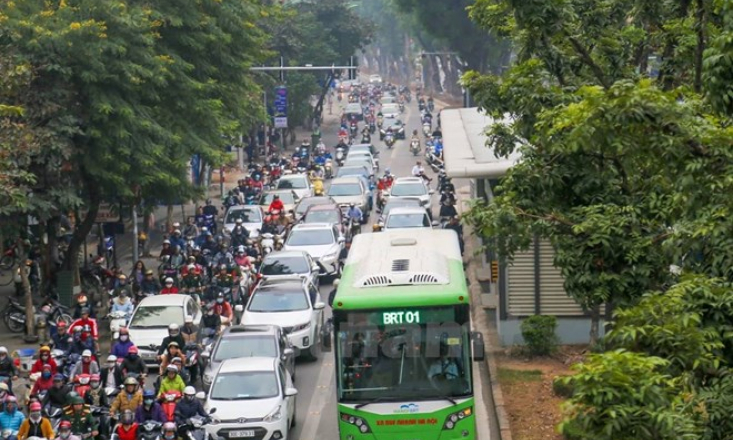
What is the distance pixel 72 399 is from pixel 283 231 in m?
21.8

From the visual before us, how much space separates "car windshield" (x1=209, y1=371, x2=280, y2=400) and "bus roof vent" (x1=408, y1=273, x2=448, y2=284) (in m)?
3.66

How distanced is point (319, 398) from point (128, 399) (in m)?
4.88

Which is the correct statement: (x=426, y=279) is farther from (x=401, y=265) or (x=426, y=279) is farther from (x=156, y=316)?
(x=156, y=316)

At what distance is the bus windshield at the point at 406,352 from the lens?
16.5 meters

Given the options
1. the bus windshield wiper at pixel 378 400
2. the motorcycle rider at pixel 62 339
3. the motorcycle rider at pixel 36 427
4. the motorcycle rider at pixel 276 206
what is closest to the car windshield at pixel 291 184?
the motorcycle rider at pixel 276 206

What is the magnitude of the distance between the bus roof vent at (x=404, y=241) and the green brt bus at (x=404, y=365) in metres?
3.43

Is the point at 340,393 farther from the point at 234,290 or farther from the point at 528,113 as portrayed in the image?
the point at 234,290

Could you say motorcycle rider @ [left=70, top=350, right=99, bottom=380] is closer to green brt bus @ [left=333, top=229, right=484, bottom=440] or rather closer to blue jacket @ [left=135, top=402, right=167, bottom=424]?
blue jacket @ [left=135, top=402, right=167, bottom=424]

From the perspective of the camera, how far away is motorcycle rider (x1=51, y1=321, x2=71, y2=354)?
2336 cm

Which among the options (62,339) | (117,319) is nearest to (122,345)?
(62,339)

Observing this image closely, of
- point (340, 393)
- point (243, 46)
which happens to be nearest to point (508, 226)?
point (340, 393)

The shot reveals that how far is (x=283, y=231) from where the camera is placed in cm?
4028

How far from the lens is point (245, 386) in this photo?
65.1 feet

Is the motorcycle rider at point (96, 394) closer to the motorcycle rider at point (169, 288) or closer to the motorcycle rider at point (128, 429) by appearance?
the motorcycle rider at point (128, 429)
